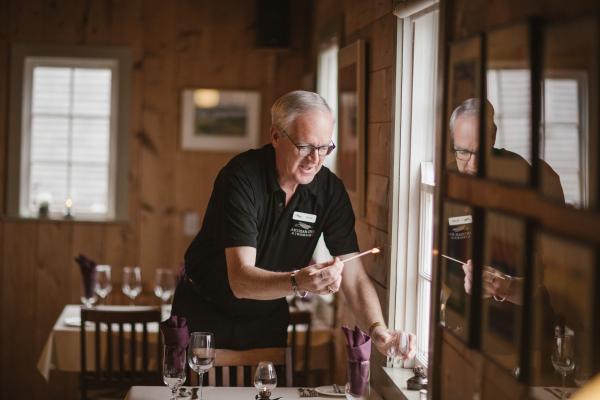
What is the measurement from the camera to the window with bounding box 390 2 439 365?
9.73 feet

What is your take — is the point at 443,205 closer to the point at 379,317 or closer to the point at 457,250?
the point at 457,250

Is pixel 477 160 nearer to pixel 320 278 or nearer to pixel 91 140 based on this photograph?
pixel 320 278

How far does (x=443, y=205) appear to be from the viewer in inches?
90.7

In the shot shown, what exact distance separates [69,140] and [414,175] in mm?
3404

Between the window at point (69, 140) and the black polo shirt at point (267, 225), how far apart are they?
275 cm

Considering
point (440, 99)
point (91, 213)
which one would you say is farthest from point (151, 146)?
point (440, 99)

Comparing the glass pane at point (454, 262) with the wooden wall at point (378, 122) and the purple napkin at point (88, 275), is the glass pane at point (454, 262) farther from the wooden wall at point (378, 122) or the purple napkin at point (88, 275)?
the purple napkin at point (88, 275)

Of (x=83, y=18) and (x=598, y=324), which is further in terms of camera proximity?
(x=83, y=18)

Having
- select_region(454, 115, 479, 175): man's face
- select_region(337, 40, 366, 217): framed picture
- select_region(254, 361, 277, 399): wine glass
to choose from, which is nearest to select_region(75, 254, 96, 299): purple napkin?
select_region(337, 40, 366, 217): framed picture

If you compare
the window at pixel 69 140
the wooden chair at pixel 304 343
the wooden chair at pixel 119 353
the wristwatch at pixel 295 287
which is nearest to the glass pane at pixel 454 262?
the wristwatch at pixel 295 287

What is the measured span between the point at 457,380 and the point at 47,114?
424 centimetres

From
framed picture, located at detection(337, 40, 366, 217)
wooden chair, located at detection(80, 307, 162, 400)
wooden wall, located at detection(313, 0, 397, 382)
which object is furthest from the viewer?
wooden chair, located at detection(80, 307, 162, 400)

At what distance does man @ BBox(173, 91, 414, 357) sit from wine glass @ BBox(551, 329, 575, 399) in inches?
22.6

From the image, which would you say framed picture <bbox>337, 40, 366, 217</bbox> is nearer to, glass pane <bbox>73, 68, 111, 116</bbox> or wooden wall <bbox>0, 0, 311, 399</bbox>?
wooden wall <bbox>0, 0, 311, 399</bbox>
